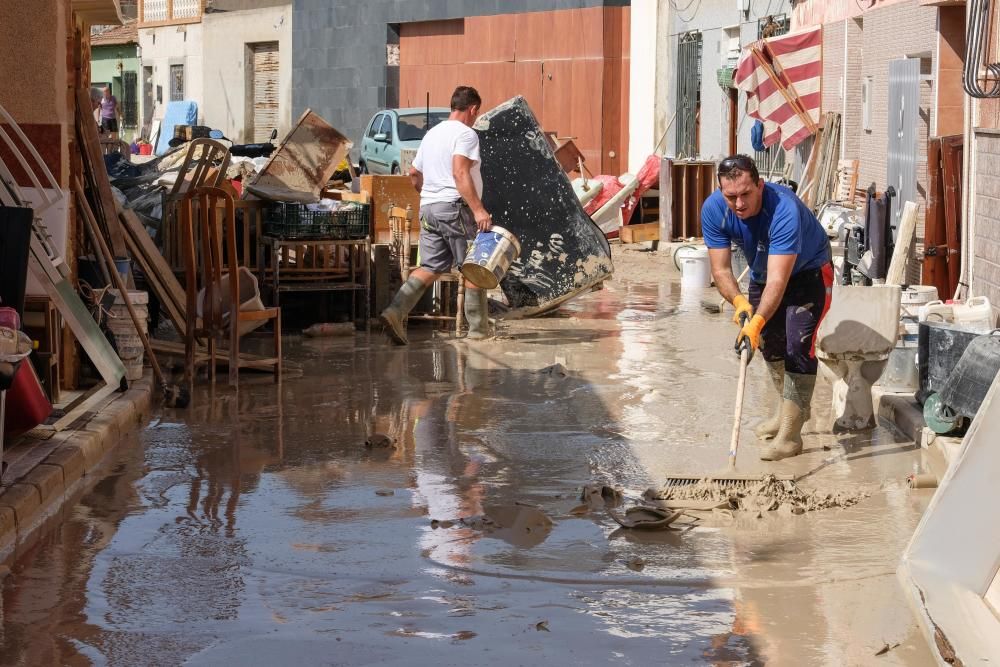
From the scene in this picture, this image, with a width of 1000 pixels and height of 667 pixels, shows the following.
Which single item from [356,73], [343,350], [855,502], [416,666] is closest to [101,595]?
[416,666]

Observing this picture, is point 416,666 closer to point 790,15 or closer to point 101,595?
point 101,595

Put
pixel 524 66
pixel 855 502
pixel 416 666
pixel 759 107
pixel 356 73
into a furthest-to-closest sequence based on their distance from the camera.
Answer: pixel 356 73 < pixel 524 66 < pixel 759 107 < pixel 855 502 < pixel 416 666

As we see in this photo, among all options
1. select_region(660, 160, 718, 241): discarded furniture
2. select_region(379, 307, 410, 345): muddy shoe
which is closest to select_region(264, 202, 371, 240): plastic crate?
select_region(379, 307, 410, 345): muddy shoe

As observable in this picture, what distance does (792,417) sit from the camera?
24.6 ft

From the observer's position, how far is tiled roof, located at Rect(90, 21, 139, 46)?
47.1m

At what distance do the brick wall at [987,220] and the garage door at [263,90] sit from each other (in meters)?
31.5

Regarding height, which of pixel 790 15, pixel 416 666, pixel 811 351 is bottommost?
pixel 416 666

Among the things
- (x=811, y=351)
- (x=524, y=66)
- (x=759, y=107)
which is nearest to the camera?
(x=811, y=351)

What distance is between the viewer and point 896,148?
13930 millimetres

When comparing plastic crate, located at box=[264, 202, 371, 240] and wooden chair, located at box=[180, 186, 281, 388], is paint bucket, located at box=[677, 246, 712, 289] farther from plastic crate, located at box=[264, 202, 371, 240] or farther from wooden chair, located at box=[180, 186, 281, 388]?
wooden chair, located at box=[180, 186, 281, 388]

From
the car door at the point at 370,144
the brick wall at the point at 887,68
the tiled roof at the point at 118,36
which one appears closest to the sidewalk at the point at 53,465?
the brick wall at the point at 887,68

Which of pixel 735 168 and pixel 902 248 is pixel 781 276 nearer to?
pixel 735 168

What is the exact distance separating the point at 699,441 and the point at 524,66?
2173cm

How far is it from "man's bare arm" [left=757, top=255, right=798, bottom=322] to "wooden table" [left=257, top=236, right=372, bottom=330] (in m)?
5.02
